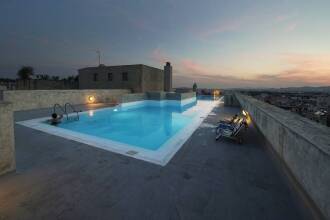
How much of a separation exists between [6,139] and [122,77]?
791 inches

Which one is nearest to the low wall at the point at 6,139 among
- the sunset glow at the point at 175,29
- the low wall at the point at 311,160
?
the low wall at the point at 311,160

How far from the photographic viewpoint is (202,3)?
10.5 meters

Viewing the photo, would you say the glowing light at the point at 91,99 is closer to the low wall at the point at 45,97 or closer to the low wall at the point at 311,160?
the low wall at the point at 45,97

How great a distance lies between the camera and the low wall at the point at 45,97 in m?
10.3

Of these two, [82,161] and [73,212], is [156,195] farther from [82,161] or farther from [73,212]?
[82,161]

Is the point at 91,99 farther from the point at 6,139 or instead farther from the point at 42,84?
the point at 42,84

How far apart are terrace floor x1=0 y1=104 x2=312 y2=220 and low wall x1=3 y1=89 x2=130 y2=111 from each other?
8.69 m

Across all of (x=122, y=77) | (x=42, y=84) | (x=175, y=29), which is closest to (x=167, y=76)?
(x=122, y=77)

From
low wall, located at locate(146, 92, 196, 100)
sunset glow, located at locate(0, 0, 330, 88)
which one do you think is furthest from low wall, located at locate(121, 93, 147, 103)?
sunset glow, located at locate(0, 0, 330, 88)

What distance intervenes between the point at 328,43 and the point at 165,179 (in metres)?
13.8

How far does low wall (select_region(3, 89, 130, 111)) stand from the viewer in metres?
10.3

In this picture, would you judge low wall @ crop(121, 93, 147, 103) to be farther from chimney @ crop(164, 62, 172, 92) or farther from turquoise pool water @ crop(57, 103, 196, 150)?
chimney @ crop(164, 62, 172, 92)

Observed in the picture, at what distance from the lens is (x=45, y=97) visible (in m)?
12.0

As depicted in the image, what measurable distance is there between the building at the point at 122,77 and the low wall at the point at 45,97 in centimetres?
525
